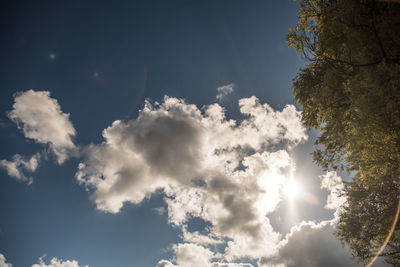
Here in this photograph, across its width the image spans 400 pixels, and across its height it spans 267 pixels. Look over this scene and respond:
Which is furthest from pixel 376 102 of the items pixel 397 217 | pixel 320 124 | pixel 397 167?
pixel 397 217

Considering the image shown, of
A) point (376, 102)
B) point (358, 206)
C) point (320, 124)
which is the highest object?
point (320, 124)

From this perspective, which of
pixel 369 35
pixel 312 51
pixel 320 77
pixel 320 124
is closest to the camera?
pixel 369 35

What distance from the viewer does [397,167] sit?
342 inches

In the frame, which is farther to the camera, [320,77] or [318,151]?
[318,151]

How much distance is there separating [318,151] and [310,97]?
3589mm

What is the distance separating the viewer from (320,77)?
1084cm

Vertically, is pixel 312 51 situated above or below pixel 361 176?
above

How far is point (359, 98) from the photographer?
7211mm

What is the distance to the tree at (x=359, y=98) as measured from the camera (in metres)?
6.72

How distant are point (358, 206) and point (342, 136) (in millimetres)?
7133

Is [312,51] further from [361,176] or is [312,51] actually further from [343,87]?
[361,176]

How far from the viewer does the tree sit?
22.0 ft

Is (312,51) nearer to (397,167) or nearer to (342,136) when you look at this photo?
(342,136)

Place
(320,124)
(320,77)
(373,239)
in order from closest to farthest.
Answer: (320,77)
(320,124)
(373,239)
